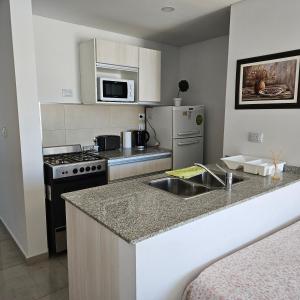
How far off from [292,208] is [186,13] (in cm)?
207

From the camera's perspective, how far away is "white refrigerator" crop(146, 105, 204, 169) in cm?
335

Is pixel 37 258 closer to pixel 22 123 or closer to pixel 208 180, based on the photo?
pixel 22 123

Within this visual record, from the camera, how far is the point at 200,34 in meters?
3.35

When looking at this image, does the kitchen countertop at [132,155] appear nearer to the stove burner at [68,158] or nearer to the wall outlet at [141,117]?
the stove burner at [68,158]

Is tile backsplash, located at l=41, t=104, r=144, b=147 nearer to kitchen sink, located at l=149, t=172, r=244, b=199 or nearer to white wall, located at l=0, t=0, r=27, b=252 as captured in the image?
white wall, located at l=0, t=0, r=27, b=252

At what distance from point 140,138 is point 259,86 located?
1754 millimetres

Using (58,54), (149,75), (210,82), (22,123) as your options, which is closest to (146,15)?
(149,75)

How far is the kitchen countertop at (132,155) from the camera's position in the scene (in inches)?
112

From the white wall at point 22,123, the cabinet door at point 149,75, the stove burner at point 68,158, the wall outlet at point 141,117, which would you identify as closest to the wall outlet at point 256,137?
the cabinet door at point 149,75

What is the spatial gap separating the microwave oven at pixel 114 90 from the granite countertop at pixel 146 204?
4.85 feet

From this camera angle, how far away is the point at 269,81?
2.26 meters

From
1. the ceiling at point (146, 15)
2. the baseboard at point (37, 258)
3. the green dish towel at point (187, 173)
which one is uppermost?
the ceiling at point (146, 15)

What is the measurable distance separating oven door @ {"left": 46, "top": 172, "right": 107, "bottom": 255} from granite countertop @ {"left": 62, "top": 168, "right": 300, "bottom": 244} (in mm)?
953

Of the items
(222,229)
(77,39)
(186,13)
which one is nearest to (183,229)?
(222,229)
